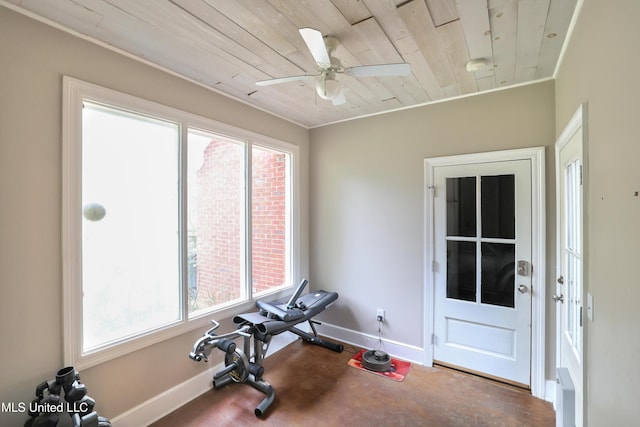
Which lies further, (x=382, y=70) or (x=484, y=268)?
(x=484, y=268)

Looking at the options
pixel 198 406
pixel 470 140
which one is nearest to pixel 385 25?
pixel 470 140

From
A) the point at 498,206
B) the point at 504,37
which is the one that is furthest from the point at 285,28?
the point at 498,206

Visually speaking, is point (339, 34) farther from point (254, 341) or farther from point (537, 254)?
point (254, 341)

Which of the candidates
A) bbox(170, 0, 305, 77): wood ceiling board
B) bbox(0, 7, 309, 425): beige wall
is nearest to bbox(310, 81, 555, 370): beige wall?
bbox(170, 0, 305, 77): wood ceiling board

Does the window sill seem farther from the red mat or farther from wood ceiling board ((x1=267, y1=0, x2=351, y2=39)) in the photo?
wood ceiling board ((x1=267, y1=0, x2=351, y2=39))

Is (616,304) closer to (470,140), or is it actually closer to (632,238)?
(632,238)

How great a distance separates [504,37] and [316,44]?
3.94ft

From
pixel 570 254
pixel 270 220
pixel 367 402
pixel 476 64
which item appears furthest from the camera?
pixel 270 220

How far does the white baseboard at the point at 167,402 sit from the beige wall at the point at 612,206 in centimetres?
250

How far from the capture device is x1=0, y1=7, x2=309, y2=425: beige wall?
1448 millimetres

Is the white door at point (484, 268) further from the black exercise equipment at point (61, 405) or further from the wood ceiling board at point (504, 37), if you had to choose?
the black exercise equipment at point (61, 405)

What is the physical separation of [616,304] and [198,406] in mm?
2618

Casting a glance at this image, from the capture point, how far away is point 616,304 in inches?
38.8

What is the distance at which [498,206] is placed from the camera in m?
2.45
